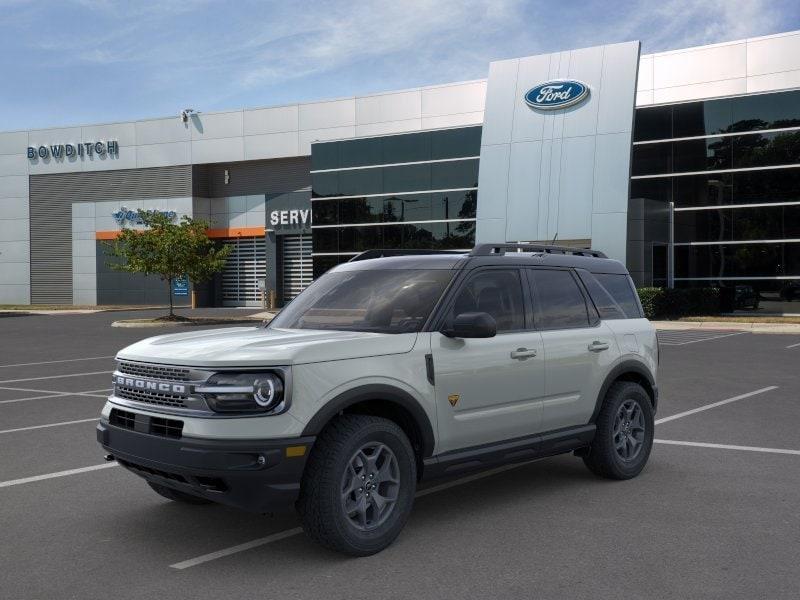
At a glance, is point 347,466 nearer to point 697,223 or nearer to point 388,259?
point 388,259

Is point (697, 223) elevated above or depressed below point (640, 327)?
above

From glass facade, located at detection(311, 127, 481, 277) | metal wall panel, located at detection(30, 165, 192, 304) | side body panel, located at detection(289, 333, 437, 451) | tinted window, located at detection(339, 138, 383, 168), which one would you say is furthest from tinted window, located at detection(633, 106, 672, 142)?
side body panel, located at detection(289, 333, 437, 451)

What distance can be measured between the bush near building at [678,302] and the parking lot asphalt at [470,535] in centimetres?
2062

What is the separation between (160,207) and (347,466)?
45.1m

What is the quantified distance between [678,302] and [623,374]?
78.6 ft

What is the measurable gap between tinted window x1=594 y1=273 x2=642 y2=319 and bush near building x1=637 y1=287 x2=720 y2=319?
71.4 feet

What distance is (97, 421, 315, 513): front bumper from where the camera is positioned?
447cm

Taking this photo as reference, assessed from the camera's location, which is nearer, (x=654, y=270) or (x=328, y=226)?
(x=654, y=270)


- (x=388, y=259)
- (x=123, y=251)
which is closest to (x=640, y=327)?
(x=388, y=259)

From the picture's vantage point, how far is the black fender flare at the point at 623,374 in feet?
21.3

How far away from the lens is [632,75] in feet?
101

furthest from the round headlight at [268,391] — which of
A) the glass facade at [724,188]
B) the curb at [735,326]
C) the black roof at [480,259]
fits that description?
the glass facade at [724,188]

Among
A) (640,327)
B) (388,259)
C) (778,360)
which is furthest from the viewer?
(778,360)

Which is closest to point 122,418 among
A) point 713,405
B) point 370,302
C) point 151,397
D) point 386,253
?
point 151,397
